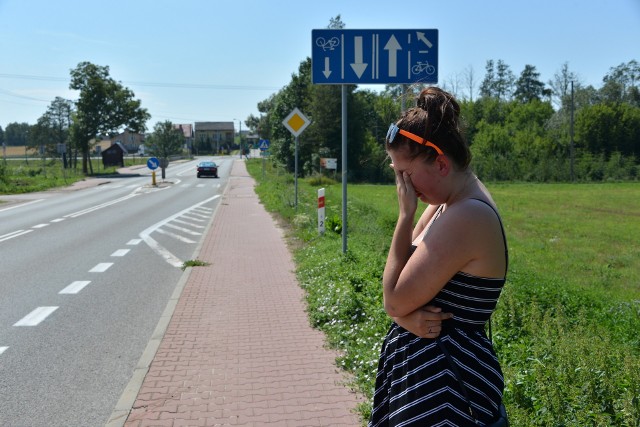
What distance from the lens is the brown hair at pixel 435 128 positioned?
2002mm

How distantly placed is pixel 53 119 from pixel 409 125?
74517 millimetres

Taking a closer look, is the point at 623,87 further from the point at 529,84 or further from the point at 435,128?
the point at 435,128

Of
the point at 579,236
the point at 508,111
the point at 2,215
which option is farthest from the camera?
the point at 508,111

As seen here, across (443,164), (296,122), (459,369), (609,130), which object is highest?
(609,130)

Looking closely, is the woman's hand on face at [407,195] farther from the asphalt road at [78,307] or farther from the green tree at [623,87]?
the green tree at [623,87]

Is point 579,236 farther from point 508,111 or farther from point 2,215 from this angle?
point 508,111

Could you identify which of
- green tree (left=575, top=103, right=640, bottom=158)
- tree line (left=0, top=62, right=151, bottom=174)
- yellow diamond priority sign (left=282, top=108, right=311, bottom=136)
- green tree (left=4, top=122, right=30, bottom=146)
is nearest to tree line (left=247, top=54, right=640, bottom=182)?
green tree (left=575, top=103, right=640, bottom=158)

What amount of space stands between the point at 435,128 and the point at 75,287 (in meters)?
8.69

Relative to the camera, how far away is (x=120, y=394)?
5.11 metres

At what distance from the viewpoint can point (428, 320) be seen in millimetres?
1961

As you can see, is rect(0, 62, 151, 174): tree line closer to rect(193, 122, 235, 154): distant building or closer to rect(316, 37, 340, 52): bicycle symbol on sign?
→ rect(316, 37, 340, 52): bicycle symbol on sign

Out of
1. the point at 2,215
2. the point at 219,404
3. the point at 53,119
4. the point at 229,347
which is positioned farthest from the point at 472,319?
the point at 53,119

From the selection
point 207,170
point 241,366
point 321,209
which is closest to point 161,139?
point 207,170

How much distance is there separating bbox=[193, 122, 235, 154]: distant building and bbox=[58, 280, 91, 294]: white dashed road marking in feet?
450
